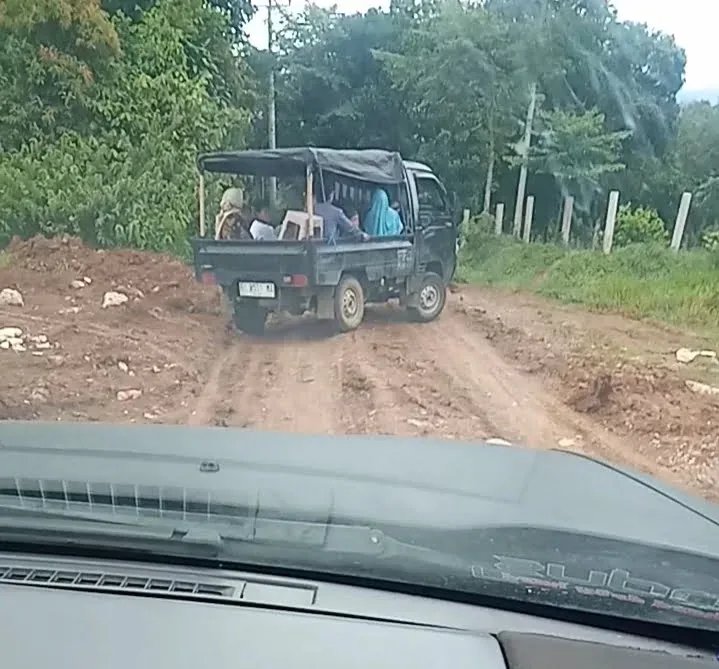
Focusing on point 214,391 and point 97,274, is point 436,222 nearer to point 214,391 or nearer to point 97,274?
point 214,391

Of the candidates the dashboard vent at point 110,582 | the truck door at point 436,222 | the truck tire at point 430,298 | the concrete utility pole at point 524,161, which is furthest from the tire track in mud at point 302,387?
the dashboard vent at point 110,582

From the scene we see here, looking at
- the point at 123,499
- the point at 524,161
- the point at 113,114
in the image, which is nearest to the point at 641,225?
the point at 524,161

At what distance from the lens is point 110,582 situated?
1266 millimetres

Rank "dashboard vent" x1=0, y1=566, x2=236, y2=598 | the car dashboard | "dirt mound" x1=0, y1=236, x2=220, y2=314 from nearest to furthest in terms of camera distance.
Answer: the car dashboard < "dashboard vent" x1=0, y1=566, x2=236, y2=598 < "dirt mound" x1=0, y1=236, x2=220, y2=314

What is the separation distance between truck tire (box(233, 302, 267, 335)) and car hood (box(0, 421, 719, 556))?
0.90 m

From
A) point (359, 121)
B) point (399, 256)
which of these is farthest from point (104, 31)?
point (399, 256)

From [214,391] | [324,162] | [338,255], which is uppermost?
[324,162]

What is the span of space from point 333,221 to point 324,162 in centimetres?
17

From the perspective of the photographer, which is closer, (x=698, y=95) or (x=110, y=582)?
(x=110, y=582)

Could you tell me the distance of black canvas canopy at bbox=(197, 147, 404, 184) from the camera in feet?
9.45

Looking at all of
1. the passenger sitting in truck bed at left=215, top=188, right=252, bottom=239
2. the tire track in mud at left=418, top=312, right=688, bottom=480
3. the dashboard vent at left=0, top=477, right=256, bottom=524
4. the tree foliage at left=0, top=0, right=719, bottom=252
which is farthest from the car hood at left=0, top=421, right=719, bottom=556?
the tree foliage at left=0, top=0, right=719, bottom=252

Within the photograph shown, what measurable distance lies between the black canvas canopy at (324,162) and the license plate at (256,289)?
0.31 metres

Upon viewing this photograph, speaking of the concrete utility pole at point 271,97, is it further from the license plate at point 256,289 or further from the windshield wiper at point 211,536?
the windshield wiper at point 211,536

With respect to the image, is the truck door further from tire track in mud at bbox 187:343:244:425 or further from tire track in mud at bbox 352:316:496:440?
Result: tire track in mud at bbox 187:343:244:425
